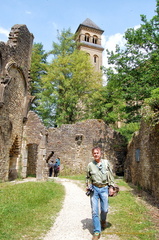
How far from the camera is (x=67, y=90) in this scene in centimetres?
2142

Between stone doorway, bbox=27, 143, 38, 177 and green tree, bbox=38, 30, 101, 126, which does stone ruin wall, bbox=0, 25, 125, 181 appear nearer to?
stone doorway, bbox=27, 143, 38, 177

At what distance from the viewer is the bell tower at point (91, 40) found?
4509cm

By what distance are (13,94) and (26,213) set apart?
873cm

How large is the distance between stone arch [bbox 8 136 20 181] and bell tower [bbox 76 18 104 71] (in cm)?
3486

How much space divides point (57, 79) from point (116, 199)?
16368mm

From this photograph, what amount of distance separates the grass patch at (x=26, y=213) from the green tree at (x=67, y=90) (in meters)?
13.3

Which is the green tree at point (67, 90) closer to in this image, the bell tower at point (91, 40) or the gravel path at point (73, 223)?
the gravel path at point (73, 223)

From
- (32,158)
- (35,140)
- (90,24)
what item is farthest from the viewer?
(90,24)

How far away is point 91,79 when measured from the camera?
22578mm

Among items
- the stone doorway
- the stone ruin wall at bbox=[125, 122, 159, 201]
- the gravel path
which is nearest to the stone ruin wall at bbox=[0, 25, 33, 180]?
the stone doorway

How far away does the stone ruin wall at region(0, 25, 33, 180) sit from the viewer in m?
11.0

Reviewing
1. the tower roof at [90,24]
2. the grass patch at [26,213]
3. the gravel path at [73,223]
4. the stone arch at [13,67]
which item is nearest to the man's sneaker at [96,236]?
the gravel path at [73,223]

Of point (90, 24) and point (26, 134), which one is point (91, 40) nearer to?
point (90, 24)

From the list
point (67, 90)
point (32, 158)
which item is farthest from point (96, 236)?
point (67, 90)
